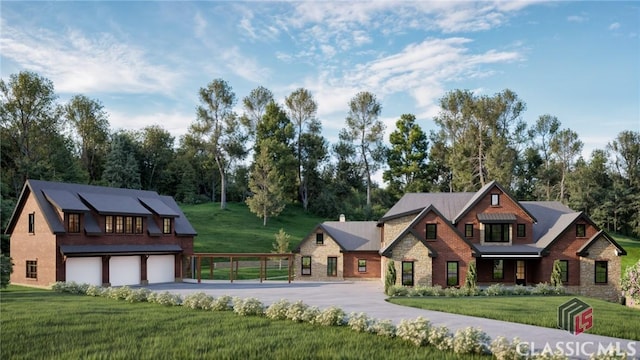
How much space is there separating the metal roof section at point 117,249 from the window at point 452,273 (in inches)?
702

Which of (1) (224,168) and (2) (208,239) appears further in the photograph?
(1) (224,168)

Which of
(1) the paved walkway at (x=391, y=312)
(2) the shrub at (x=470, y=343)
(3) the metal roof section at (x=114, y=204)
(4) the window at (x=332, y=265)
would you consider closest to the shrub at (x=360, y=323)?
(1) the paved walkway at (x=391, y=312)

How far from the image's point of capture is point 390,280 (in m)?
30.7

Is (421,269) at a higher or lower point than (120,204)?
lower

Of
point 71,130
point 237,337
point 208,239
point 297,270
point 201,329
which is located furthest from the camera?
point 71,130

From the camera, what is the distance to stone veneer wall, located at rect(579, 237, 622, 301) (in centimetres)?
3231

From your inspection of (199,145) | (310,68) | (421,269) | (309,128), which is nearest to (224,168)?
(199,145)

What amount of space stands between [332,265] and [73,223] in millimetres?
17049

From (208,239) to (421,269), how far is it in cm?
2539

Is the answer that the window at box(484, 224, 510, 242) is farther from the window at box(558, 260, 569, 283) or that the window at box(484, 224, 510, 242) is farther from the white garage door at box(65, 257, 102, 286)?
the white garage door at box(65, 257, 102, 286)

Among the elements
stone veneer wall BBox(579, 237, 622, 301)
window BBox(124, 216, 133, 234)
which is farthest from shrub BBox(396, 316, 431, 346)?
window BBox(124, 216, 133, 234)

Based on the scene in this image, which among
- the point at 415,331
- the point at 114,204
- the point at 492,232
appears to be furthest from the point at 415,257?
the point at 114,204

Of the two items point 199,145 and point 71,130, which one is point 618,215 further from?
point 71,130

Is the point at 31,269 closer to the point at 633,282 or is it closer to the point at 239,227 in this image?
the point at 239,227
